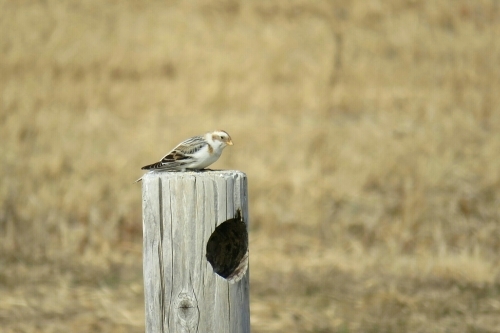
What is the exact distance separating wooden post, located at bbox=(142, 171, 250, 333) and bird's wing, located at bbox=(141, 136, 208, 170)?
3.64ft

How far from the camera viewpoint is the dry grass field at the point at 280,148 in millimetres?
8656

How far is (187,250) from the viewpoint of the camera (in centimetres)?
322

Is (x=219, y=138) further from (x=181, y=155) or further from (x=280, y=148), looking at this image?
(x=280, y=148)

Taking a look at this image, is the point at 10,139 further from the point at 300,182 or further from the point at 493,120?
the point at 493,120

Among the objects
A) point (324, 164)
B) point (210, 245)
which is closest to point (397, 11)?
point (324, 164)

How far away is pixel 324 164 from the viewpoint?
12625mm

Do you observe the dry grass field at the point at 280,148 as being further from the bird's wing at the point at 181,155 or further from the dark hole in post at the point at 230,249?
the dark hole in post at the point at 230,249

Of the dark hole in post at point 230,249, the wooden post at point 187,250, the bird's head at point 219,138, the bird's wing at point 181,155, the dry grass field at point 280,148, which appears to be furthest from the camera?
the dry grass field at point 280,148

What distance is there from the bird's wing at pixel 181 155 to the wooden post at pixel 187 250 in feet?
3.64

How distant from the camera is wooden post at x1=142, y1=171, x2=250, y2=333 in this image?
321cm

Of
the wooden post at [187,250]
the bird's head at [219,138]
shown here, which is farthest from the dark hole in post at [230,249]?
the bird's head at [219,138]

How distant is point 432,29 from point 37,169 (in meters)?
9.27

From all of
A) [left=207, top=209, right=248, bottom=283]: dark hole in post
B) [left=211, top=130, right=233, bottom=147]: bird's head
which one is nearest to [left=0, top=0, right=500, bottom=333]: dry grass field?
[left=211, top=130, right=233, bottom=147]: bird's head

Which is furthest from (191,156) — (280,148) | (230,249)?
(280,148)
